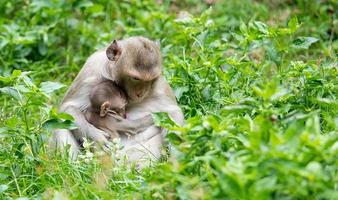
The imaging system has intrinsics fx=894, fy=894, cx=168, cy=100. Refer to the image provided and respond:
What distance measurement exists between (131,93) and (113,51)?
1.47 feet

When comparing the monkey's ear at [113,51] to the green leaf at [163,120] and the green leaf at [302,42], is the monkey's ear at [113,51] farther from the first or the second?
the green leaf at [302,42]

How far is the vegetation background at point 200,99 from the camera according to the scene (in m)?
5.65

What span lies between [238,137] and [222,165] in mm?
635

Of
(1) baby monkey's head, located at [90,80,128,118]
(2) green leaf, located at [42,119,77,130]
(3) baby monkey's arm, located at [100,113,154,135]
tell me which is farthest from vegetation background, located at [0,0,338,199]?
(3) baby monkey's arm, located at [100,113,154,135]

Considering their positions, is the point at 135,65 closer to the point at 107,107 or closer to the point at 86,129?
the point at 107,107

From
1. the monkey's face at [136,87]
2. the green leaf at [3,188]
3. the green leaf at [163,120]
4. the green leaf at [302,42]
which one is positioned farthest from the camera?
the green leaf at [302,42]

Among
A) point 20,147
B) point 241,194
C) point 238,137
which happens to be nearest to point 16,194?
point 20,147

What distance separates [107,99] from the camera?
8.27m

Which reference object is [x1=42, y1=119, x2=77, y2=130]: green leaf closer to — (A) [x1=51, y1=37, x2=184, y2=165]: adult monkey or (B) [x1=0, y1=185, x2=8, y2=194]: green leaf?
(A) [x1=51, y1=37, x2=184, y2=165]: adult monkey

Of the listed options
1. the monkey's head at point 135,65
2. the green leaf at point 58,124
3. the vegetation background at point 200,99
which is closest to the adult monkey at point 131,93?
the monkey's head at point 135,65

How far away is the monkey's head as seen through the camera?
27.1 ft

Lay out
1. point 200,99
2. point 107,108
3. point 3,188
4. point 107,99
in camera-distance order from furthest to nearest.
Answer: point 200,99
point 107,108
point 107,99
point 3,188

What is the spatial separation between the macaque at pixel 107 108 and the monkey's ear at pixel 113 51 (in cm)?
23

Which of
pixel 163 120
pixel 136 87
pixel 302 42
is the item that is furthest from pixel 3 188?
pixel 302 42
